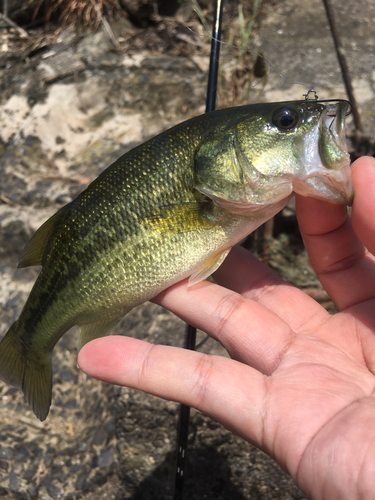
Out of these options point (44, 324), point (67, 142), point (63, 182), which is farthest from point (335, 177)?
point (67, 142)

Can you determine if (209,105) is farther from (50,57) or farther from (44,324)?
(50,57)

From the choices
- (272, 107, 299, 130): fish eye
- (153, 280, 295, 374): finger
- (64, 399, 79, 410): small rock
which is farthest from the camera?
(64, 399, 79, 410): small rock

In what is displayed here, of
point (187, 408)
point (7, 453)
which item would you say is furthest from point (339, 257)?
point (7, 453)

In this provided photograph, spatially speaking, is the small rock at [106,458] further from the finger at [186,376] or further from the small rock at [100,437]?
the finger at [186,376]

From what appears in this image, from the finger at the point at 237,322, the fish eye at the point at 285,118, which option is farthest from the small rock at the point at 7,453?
the fish eye at the point at 285,118

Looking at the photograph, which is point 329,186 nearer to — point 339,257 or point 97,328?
point 339,257

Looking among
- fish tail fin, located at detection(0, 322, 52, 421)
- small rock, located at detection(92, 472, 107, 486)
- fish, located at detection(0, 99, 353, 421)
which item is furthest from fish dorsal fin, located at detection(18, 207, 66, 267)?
small rock, located at detection(92, 472, 107, 486)

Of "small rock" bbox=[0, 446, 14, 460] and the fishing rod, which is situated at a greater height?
the fishing rod

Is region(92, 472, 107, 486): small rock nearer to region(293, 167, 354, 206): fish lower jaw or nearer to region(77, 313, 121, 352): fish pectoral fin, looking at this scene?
region(77, 313, 121, 352): fish pectoral fin
